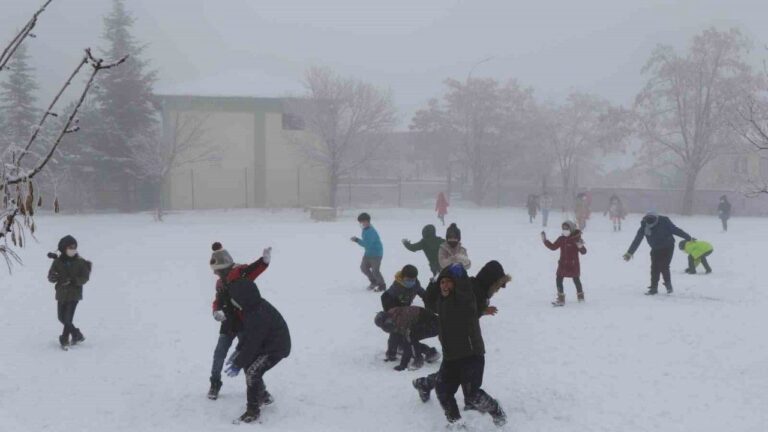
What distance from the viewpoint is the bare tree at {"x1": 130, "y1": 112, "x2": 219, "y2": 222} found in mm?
32781

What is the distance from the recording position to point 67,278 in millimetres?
9070

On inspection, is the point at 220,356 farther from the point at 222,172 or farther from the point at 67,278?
the point at 222,172

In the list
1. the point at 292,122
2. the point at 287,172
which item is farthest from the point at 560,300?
the point at 292,122

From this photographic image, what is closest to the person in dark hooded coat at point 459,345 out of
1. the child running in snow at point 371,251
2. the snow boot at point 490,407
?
the snow boot at point 490,407

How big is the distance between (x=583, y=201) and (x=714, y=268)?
9.86 metres

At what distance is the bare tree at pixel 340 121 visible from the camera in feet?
123

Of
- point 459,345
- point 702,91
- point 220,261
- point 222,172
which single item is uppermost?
point 702,91

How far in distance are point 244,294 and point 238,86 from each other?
3713cm

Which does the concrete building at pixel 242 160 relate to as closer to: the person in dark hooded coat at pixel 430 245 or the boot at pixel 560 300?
the person in dark hooded coat at pixel 430 245

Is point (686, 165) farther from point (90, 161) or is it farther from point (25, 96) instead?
point (25, 96)

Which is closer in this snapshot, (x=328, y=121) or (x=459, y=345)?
(x=459, y=345)

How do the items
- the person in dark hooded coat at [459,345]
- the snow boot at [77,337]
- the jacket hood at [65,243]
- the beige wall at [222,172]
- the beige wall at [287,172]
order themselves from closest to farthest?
the person in dark hooded coat at [459,345]
the jacket hood at [65,243]
the snow boot at [77,337]
the beige wall at [222,172]
the beige wall at [287,172]

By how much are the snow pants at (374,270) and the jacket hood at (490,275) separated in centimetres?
682

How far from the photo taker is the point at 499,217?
35.3m
